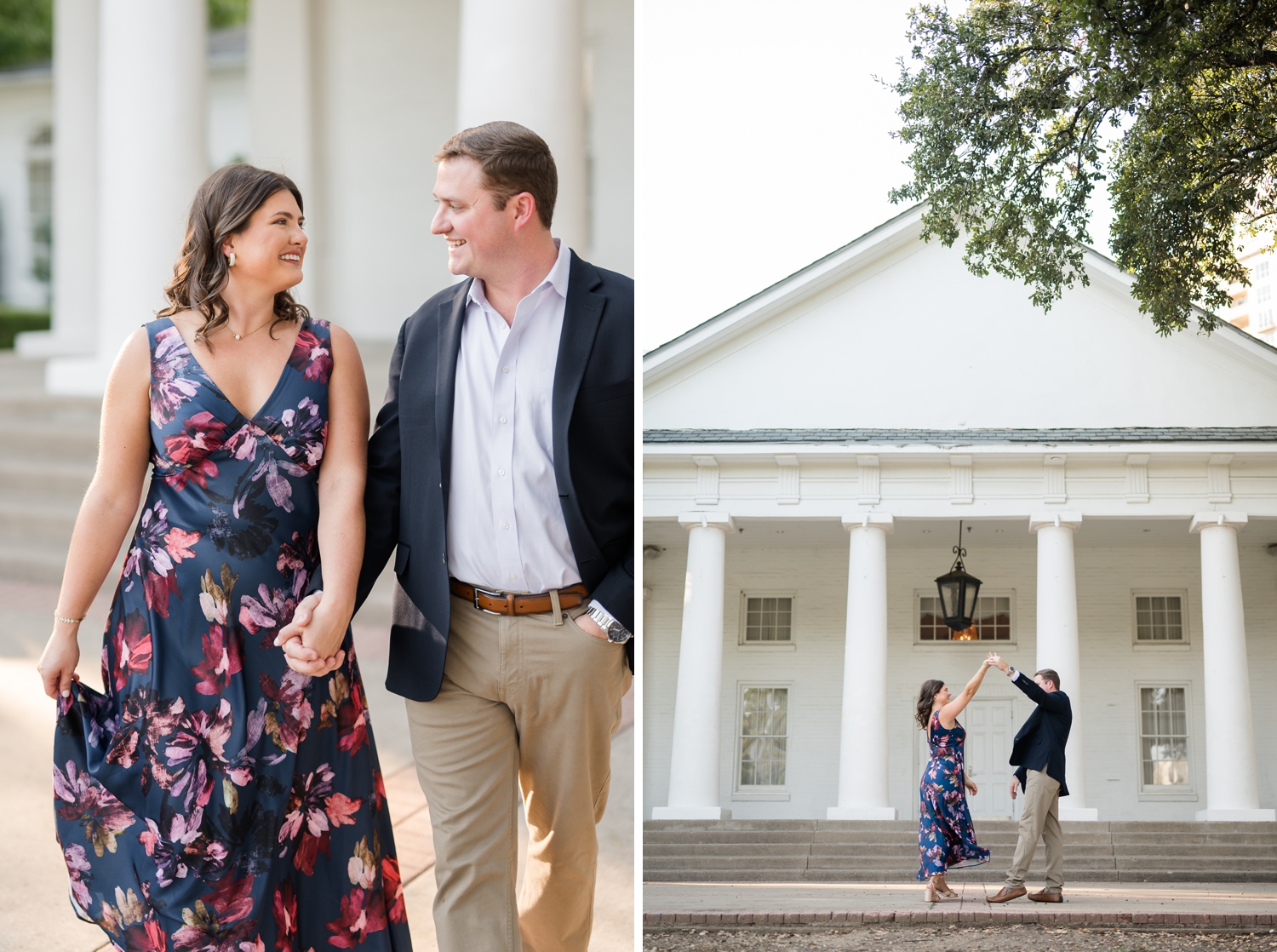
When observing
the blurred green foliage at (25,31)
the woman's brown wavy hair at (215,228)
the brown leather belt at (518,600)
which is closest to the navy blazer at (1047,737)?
the brown leather belt at (518,600)

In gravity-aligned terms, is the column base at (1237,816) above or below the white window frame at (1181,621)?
below

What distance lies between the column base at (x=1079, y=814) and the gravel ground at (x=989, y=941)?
31cm

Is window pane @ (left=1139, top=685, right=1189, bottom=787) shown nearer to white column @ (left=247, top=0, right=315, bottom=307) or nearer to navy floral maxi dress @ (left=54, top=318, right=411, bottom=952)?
navy floral maxi dress @ (left=54, top=318, right=411, bottom=952)

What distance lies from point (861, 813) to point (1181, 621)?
1101 millimetres

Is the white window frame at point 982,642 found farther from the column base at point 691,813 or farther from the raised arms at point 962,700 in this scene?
the column base at point 691,813

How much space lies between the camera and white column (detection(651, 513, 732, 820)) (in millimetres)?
3645

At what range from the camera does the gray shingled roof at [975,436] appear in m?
3.50

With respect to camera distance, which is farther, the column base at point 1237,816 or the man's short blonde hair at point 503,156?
the column base at point 1237,816

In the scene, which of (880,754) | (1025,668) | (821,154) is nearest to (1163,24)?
(821,154)

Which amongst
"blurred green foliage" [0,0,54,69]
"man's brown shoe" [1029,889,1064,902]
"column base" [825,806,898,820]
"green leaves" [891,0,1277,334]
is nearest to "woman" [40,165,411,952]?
"column base" [825,806,898,820]

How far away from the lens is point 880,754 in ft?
11.8

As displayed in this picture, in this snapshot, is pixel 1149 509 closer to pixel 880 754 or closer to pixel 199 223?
pixel 880 754

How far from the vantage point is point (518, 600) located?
2832 millimetres

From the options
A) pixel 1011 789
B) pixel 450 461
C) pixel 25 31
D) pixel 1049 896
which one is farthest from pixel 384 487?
pixel 25 31
